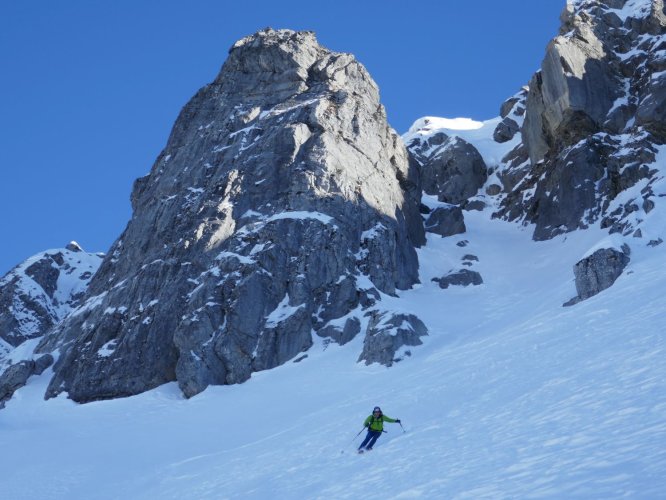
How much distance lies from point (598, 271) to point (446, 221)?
39.3 metres

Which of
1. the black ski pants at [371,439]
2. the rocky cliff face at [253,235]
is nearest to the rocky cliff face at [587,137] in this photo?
the rocky cliff face at [253,235]

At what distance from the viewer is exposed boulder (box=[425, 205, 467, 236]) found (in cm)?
7919

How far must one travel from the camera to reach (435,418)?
75.7ft

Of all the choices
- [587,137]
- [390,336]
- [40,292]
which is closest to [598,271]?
[390,336]

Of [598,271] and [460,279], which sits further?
[460,279]

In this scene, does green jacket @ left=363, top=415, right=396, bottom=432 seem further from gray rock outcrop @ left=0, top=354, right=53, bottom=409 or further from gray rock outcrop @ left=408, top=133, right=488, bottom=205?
gray rock outcrop @ left=408, top=133, right=488, bottom=205

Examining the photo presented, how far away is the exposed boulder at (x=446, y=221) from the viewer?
260ft

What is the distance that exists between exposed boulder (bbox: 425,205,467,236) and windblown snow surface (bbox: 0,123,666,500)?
14.4 m

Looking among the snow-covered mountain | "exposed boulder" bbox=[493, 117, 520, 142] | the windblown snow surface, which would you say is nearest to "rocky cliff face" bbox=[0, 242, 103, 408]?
the snow-covered mountain

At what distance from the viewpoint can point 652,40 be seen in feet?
265

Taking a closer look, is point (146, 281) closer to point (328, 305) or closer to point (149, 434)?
point (328, 305)

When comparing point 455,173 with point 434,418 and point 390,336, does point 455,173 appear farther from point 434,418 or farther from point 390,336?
point 434,418

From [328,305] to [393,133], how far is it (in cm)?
3182

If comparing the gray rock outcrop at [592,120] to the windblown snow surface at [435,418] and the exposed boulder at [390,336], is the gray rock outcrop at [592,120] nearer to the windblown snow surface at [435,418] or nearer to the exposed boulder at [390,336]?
the windblown snow surface at [435,418]
